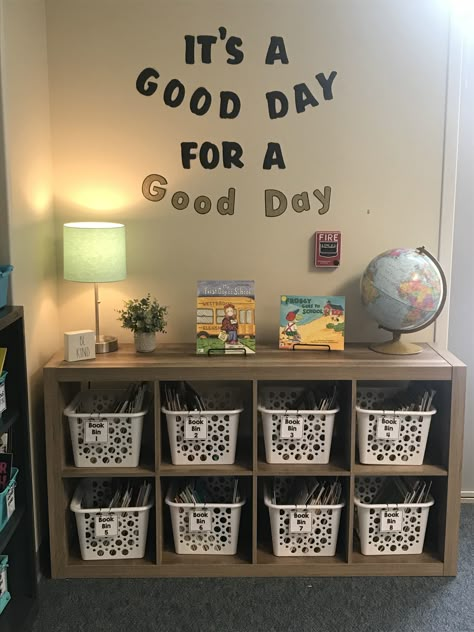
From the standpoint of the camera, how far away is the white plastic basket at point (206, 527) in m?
2.73

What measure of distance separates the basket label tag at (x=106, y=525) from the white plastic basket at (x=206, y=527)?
20 cm

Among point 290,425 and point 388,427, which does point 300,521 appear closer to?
point 290,425

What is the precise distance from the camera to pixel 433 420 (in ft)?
9.32

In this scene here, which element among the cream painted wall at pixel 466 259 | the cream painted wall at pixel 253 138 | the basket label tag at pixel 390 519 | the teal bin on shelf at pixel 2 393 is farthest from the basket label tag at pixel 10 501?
the cream painted wall at pixel 466 259

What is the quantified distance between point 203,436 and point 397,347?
795mm

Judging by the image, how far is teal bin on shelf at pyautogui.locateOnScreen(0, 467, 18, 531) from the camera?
2.15 metres

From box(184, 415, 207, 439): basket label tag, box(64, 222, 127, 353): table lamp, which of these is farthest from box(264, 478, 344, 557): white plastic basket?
box(64, 222, 127, 353): table lamp

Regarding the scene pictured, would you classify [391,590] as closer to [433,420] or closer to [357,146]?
[433,420]

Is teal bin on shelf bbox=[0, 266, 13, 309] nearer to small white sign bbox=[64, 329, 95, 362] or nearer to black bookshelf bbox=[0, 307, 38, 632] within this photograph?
black bookshelf bbox=[0, 307, 38, 632]

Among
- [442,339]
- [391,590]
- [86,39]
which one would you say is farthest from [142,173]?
[391,590]

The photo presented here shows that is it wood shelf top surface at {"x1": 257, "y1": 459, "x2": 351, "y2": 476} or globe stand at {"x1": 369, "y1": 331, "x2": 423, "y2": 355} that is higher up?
globe stand at {"x1": 369, "y1": 331, "x2": 423, "y2": 355}

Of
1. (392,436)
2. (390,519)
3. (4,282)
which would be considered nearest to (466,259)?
(392,436)

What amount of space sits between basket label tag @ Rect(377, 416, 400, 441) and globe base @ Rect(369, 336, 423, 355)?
25 cm

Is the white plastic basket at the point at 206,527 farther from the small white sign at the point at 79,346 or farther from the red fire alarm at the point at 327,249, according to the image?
the red fire alarm at the point at 327,249
